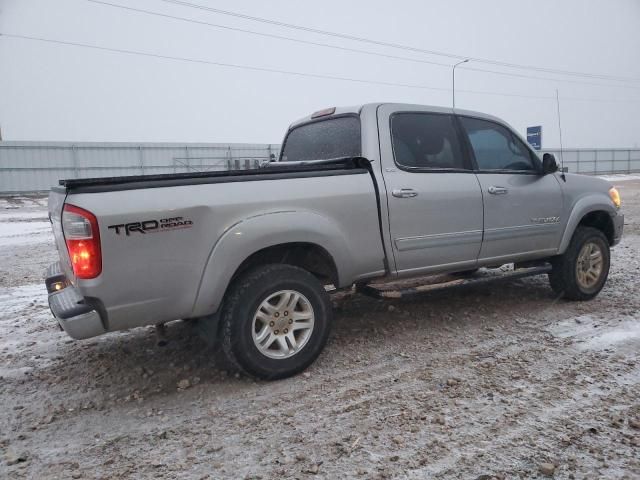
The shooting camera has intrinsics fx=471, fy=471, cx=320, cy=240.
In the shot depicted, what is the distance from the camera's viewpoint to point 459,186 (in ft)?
13.4

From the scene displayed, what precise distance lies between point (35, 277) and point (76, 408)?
176 inches

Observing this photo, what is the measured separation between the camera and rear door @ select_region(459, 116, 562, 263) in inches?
169

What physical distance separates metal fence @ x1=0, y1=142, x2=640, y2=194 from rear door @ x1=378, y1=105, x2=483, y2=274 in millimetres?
16440

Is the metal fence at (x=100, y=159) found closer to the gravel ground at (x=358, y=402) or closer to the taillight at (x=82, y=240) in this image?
the gravel ground at (x=358, y=402)

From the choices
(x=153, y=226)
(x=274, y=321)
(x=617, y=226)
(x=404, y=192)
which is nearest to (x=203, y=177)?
(x=153, y=226)

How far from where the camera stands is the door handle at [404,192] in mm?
3683

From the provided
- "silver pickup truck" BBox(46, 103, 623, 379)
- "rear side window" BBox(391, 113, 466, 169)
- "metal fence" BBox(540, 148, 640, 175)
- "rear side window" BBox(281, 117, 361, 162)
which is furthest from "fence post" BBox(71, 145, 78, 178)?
"metal fence" BBox(540, 148, 640, 175)

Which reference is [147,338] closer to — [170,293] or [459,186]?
[170,293]

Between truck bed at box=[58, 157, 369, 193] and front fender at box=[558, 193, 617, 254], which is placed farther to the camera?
front fender at box=[558, 193, 617, 254]

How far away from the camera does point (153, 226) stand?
2783 millimetres

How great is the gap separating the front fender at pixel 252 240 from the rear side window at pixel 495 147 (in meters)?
1.84

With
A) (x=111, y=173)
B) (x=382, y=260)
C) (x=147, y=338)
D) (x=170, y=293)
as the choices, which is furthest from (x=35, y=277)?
(x=111, y=173)

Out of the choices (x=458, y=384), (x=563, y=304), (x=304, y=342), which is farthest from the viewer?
(x=563, y=304)

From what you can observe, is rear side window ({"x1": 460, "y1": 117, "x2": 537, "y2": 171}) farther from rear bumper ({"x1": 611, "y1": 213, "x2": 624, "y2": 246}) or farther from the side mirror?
rear bumper ({"x1": 611, "y1": 213, "x2": 624, "y2": 246})
